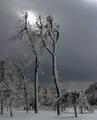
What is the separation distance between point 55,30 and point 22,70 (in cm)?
895

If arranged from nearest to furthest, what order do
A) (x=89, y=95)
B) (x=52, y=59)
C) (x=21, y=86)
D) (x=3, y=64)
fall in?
(x=52, y=59)
(x=3, y=64)
(x=21, y=86)
(x=89, y=95)

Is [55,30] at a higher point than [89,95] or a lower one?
higher

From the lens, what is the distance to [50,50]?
97.8 ft

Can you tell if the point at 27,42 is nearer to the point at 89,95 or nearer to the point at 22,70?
Result: the point at 22,70

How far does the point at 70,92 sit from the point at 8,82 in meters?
9.66

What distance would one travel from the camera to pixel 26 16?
31344 millimetres

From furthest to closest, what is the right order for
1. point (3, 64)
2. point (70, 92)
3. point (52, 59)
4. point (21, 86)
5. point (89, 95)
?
point (89, 95), point (21, 86), point (3, 64), point (52, 59), point (70, 92)

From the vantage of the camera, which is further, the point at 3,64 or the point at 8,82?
the point at 3,64

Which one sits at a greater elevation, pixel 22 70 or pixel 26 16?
pixel 26 16

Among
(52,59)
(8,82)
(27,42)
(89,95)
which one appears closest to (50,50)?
(52,59)

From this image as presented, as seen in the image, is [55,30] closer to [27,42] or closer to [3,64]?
[27,42]

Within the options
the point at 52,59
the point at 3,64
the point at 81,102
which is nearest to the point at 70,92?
the point at 81,102

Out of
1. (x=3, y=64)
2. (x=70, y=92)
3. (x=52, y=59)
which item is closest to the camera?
(x=70, y=92)

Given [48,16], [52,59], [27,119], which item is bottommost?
[27,119]
